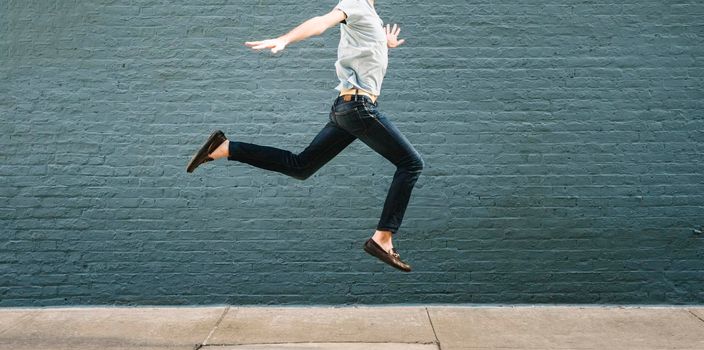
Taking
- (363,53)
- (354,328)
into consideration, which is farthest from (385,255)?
(354,328)

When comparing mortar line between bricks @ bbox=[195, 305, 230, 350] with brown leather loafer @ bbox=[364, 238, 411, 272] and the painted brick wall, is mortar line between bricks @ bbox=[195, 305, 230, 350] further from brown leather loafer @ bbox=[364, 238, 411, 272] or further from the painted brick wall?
brown leather loafer @ bbox=[364, 238, 411, 272]

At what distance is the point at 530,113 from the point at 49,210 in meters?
4.33

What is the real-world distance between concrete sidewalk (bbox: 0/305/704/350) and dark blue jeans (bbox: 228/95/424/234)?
1.24m

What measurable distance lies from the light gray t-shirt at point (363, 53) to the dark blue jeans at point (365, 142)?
0.11m

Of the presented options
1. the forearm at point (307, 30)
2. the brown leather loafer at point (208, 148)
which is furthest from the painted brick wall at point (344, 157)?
the forearm at point (307, 30)

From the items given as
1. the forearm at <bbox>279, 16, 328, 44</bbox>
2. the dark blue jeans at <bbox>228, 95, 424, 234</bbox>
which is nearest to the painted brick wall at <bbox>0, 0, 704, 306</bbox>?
the dark blue jeans at <bbox>228, 95, 424, 234</bbox>

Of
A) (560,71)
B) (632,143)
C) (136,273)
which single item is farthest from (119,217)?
(632,143)

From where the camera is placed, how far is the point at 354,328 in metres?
6.09

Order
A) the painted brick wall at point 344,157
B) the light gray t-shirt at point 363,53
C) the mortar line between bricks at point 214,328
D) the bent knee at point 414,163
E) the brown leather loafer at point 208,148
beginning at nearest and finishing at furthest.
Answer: the light gray t-shirt at point 363,53, the bent knee at point 414,163, the brown leather loafer at point 208,148, the mortar line between bricks at point 214,328, the painted brick wall at point 344,157

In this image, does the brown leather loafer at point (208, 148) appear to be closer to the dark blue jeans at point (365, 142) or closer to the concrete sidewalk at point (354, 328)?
the dark blue jeans at point (365, 142)

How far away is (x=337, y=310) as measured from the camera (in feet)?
22.1

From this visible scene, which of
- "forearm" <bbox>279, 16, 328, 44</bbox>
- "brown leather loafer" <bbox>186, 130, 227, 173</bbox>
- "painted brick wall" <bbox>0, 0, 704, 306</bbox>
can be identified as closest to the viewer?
"forearm" <bbox>279, 16, 328, 44</bbox>

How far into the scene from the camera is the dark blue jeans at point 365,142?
466 cm

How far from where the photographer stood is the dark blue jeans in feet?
15.3
